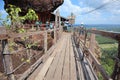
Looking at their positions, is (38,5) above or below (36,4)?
below

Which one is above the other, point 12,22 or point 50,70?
point 12,22

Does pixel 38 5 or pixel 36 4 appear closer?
pixel 36 4

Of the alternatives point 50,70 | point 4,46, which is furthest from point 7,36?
point 50,70

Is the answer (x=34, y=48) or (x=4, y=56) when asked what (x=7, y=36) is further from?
(x=34, y=48)

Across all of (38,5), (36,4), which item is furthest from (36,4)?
(38,5)

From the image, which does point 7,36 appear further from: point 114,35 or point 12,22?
point 12,22

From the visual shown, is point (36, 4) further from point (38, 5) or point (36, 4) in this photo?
point (38, 5)

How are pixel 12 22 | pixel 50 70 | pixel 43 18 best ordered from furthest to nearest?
pixel 43 18 < pixel 12 22 < pixel 50 70

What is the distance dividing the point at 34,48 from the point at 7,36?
28.3 feet

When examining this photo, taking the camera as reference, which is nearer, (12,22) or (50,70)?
(50,70)

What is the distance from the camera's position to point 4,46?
2.54 metres

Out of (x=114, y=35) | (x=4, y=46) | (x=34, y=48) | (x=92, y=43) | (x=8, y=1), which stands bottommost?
(x=34, y=48)

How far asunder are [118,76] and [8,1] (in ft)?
80.2

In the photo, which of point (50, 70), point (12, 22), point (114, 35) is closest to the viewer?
point (114, 35)
